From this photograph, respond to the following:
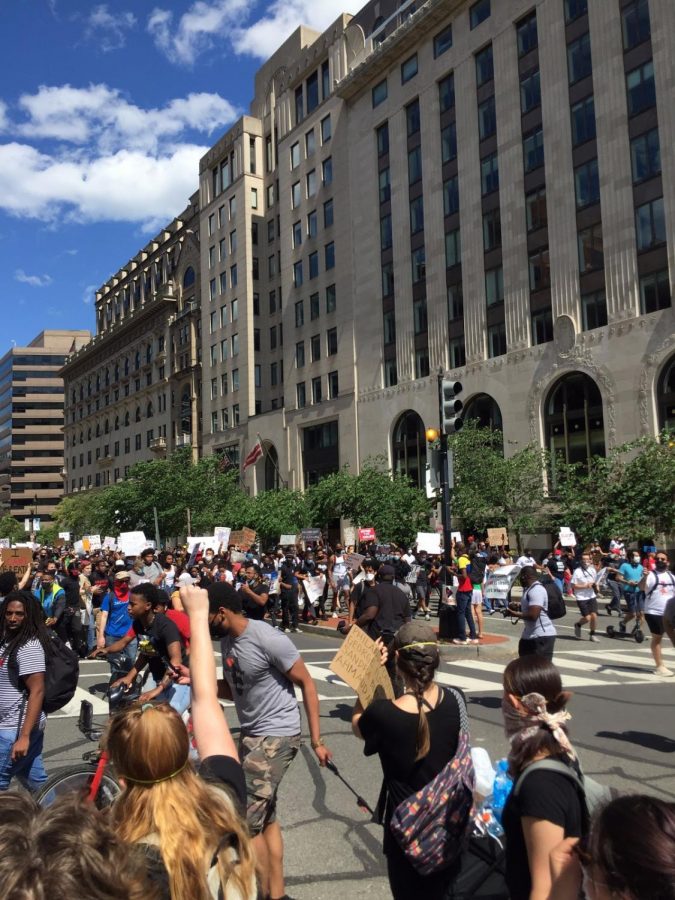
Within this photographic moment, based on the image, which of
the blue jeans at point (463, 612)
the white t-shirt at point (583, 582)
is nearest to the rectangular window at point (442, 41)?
the white t-shirt at point (583, 582)

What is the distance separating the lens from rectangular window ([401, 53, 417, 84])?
46.8 meters

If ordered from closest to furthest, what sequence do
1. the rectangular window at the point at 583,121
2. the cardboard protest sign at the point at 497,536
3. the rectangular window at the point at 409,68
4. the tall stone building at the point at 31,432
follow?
the cardboard protest sign at the point at 497,536, the rectangular window at the point at 583,121, the rectangular window at the point at 409,68, the tall stone building at the point at 31,432

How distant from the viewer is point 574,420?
1441 inches

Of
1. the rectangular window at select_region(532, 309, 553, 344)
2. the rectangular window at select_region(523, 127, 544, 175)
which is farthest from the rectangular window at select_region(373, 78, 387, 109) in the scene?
the rectangular window at select_region(532, 309, 553, 344)

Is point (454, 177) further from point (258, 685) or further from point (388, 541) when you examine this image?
point (258, 685)

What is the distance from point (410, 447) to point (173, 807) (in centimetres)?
4418

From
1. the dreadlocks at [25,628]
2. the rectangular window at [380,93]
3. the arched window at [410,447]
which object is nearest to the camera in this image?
the dreadlocks at [25,628]

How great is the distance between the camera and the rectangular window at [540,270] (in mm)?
37781

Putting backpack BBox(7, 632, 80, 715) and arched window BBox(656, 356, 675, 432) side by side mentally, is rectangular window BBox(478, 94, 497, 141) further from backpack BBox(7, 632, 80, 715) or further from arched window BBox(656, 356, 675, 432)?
backpack BBox(7, 632, 80, 715)

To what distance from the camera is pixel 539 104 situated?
125ft

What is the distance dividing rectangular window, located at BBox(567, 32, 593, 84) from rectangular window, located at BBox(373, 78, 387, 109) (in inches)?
586

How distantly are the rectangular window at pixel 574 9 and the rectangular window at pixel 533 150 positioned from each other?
5.12 metres

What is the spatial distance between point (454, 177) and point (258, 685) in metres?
42.6

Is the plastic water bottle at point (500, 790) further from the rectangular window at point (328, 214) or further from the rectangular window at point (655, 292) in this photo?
the rectangular window at point (328, 214)
